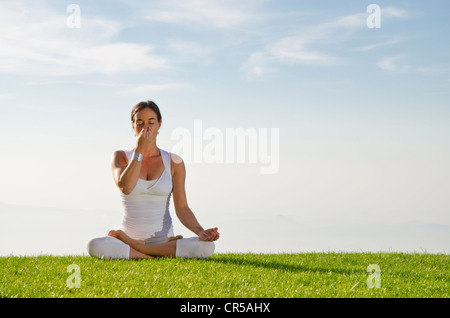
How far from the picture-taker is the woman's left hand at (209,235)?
7088mm

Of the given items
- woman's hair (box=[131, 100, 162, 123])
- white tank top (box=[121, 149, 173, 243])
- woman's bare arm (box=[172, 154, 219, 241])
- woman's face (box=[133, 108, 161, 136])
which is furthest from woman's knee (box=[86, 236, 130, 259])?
woman's hair (box=[131, 100, 162, 123])

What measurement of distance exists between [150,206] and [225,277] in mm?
2133

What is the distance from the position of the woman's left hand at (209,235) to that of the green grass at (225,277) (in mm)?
318

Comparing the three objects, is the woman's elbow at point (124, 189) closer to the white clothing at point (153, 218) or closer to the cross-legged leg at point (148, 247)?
the white clothing at point (153, 218)

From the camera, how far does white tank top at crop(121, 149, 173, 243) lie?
7434 millimetres

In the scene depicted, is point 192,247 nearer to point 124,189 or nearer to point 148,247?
point 148,247

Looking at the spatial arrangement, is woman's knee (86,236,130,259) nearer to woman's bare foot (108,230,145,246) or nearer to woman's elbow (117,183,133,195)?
woman's bare foot (108,230,145,246)

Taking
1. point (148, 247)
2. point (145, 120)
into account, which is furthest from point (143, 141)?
point (148, 247)

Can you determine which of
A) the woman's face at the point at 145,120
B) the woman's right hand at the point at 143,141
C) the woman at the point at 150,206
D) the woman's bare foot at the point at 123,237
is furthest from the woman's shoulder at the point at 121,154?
the woman's bare foot at the point at 123,237

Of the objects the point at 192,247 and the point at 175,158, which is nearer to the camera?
the point at 192,247

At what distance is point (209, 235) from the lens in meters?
7.12
